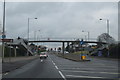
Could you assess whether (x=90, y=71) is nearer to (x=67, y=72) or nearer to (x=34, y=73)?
(x=67, y=72)

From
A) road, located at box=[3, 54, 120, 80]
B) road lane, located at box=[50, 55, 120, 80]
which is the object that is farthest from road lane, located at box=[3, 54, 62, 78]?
road lane, located at box=[50, 55, 120, 80]

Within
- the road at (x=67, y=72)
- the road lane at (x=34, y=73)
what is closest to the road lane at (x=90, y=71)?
the road at (x=67, y=72)

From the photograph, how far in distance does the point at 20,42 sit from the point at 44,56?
43.9ft

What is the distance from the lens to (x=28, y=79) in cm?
1531

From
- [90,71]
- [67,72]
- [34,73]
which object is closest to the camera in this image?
[34,73]

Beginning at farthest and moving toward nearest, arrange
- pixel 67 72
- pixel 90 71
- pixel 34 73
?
pixel 90 71 < pixel 67 72 < pixel 34 73

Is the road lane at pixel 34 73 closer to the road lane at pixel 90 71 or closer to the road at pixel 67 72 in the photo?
the road at pixel 67 72

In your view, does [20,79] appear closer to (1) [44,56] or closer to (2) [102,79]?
(2) [102,79]

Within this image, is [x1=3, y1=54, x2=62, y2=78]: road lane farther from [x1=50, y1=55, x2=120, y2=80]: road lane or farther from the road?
[x1=50, y1=55, x2=120, y2=80]: road lane

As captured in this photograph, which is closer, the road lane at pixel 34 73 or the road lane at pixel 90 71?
the road lane at pixel 34 73

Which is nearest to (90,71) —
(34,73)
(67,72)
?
(67,72)

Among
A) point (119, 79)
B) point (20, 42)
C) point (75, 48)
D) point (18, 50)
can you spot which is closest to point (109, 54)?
point (20, 42)

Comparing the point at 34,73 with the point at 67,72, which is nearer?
the point at 34,73

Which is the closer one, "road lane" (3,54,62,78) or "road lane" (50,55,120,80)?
"road lane" (3,54,62,78)
